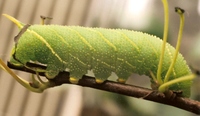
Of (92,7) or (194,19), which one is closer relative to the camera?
(194,19)

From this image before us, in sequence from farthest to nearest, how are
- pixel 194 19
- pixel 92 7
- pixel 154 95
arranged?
pixel 92 7
pixel 194 19
pixel 154 95

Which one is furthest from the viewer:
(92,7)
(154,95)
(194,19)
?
(92,7)

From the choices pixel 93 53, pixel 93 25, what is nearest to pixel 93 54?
pixel 93 53

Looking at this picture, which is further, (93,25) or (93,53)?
(93,25)

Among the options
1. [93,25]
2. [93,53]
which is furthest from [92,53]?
[93,25]

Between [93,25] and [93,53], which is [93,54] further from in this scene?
[93,25]

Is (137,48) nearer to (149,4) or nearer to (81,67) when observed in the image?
(81,67)

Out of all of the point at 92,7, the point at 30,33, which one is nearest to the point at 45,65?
the point at 30,33
